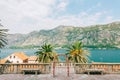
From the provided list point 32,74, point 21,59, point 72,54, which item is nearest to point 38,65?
point 32,74

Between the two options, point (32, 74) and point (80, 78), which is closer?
point (80, 78)

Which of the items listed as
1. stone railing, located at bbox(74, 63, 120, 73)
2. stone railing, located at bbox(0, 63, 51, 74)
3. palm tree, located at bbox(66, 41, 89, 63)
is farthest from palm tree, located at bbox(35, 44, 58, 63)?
stone railing, located at bbox(74, 63, 120, 73)

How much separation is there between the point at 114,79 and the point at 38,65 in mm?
8427

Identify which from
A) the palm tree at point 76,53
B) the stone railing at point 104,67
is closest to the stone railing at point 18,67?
the stone railing at point 104,67

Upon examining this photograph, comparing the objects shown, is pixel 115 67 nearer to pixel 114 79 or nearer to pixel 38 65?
pixel 114 79

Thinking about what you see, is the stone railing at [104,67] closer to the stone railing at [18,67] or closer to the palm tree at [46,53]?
the stone railing at [18,67]

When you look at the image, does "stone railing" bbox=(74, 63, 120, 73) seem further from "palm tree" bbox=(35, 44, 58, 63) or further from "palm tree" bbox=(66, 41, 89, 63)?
"palm tree" bbox=(35, 44, 58, 63)

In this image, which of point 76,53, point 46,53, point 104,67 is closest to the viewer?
point 104,67

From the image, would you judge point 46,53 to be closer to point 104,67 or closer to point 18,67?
point 18,67

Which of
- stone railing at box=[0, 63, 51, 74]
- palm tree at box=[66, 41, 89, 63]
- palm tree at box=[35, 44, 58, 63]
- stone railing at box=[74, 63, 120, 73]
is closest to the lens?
stone railing at box=[74, 63, 120, 73]

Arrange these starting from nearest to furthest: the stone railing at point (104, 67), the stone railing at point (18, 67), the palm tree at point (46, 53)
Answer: the stone railing at point (104, 67) → the stone railing at point (18, 67) → the palm tree at point (46, 53)

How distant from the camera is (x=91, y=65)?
24.0 meters

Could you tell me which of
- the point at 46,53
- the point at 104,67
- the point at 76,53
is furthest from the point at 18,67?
the point at 46,53

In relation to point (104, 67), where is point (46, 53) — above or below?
above
